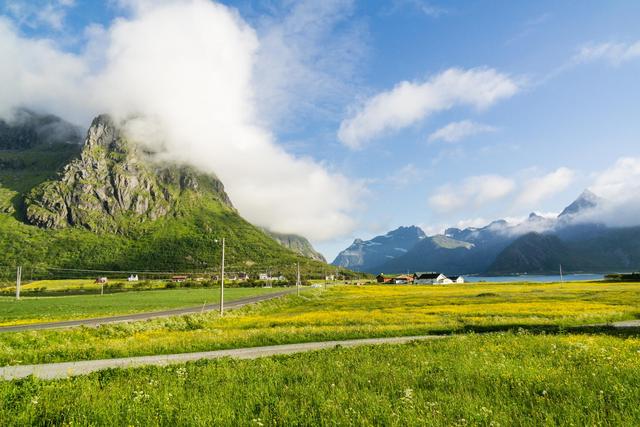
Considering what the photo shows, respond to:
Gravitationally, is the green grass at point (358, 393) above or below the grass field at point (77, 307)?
above

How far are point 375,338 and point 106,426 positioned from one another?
2105cm

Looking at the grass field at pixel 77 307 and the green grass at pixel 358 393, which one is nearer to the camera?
the green grass at pixel 358 393

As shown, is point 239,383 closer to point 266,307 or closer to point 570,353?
point 570,353

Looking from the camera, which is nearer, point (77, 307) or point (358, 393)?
point (358, 393)

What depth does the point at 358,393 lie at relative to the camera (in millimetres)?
9664

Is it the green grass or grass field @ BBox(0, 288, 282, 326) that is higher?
the green grass

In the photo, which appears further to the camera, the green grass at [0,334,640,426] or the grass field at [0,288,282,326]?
the grass field at [0,288,282,326]

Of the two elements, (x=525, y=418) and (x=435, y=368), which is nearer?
(x=525, y=418)

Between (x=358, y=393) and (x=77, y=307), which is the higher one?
(x=358, y=393)

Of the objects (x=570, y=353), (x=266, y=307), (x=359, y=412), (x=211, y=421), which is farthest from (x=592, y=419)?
(x=266, y=307)

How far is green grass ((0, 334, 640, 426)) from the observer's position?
Result: 784 centimetres

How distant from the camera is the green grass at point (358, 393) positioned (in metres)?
7.84

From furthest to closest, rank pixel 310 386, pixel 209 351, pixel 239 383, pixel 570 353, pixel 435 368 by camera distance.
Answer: pixel 209 351
pixel 570 353
pixel 435 368
pixel 239 383
pixel 310 386

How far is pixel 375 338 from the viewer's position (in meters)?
26.8
